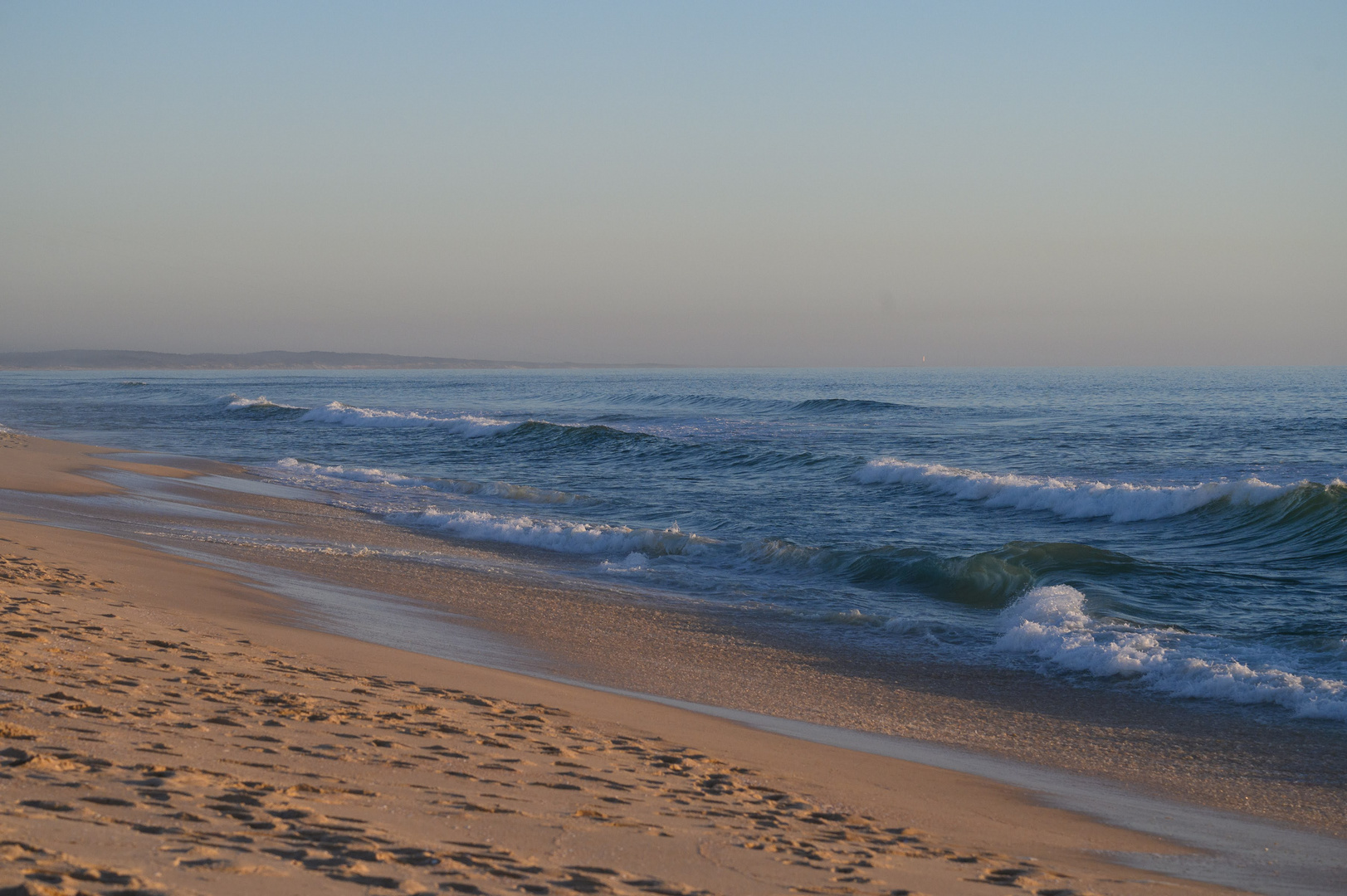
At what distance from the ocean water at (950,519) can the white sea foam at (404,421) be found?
23cm

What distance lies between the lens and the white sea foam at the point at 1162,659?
7148 mm

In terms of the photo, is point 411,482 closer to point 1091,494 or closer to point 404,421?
point 1091,494

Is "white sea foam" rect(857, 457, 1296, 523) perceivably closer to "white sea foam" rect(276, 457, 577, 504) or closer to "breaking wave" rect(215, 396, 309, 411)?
"white sea foam" rect(276, 457, 577, 504)

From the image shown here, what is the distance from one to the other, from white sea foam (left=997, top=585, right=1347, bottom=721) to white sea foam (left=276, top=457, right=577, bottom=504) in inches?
425

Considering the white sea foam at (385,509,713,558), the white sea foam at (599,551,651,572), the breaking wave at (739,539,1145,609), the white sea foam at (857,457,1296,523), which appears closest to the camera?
the breaking wave at (739,539,1145,609)

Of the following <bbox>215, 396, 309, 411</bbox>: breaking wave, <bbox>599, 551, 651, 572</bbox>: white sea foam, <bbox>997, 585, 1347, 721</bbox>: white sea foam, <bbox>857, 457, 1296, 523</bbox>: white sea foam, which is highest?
<bbox>857, 457, 1296, 523</bbox>: white sea foam

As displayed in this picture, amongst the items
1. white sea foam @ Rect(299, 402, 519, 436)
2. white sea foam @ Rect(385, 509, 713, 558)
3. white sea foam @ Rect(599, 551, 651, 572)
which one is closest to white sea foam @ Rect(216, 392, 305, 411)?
white sea foam @ Rect(299, 402, 519, 436)

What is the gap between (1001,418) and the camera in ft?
128

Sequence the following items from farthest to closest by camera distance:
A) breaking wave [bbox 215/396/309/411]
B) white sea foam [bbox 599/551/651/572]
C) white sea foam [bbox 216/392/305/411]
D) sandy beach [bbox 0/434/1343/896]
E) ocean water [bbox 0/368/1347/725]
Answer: white sea foam [bbox 216/392/305/411] → breaking wave [bbox 215/396/309/411] → white sea foam [bbox 599/551/651/572] → ocean water [bbox 0/368/1347/725] → sandy beach [bbox 0/434/1343/896]

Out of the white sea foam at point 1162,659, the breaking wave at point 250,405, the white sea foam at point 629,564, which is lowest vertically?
the white sea foam at point 629,564

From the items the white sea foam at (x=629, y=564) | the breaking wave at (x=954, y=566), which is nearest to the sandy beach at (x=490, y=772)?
the breaking wave at (x=954, y=566)

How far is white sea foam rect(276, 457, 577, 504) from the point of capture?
19000 millimetres

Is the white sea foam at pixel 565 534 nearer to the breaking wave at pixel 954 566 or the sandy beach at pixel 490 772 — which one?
the breaking wave at pixel 954 566

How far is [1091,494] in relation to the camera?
17406 mm
